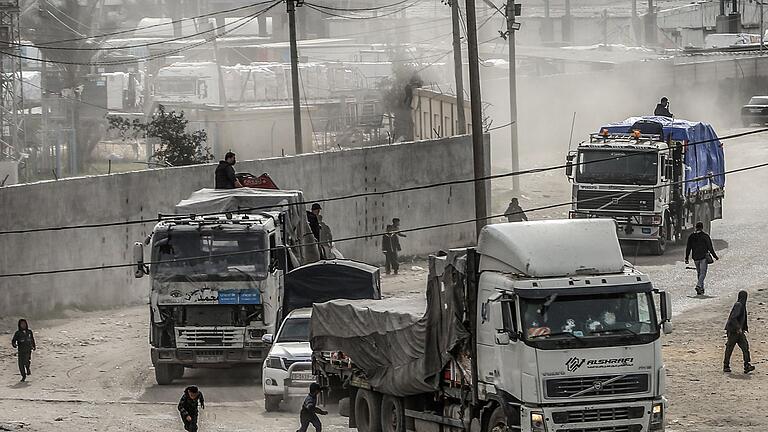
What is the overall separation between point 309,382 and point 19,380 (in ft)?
22.5

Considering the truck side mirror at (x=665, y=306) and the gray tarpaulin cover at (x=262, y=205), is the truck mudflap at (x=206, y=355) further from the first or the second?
the truck side mirror at (x=665, y=306)

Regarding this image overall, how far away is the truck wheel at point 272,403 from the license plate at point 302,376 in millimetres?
517

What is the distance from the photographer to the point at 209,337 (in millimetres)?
24797

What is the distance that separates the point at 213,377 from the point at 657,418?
12729 millimetres

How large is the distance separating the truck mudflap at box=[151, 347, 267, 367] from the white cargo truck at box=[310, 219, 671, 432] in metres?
7.67

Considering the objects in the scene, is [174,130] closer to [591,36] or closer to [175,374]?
[175,374]

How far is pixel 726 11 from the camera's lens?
12131cm

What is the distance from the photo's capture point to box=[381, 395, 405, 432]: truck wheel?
18547 millimetres

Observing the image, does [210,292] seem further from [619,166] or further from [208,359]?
[619,166]

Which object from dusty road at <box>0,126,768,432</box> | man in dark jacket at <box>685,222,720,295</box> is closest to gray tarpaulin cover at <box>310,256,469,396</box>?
dusty road at <box>0,126,768,432</box>

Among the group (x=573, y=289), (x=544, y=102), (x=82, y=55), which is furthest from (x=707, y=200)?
(x=82, y=55)

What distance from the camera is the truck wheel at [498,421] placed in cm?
1592

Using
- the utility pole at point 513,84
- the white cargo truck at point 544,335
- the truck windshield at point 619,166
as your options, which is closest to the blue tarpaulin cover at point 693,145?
the truck windshield at point 619,166

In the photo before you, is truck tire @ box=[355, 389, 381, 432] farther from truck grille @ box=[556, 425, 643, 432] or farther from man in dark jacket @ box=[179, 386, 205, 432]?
truck grille @ box=[556, 425, 643, 432]
